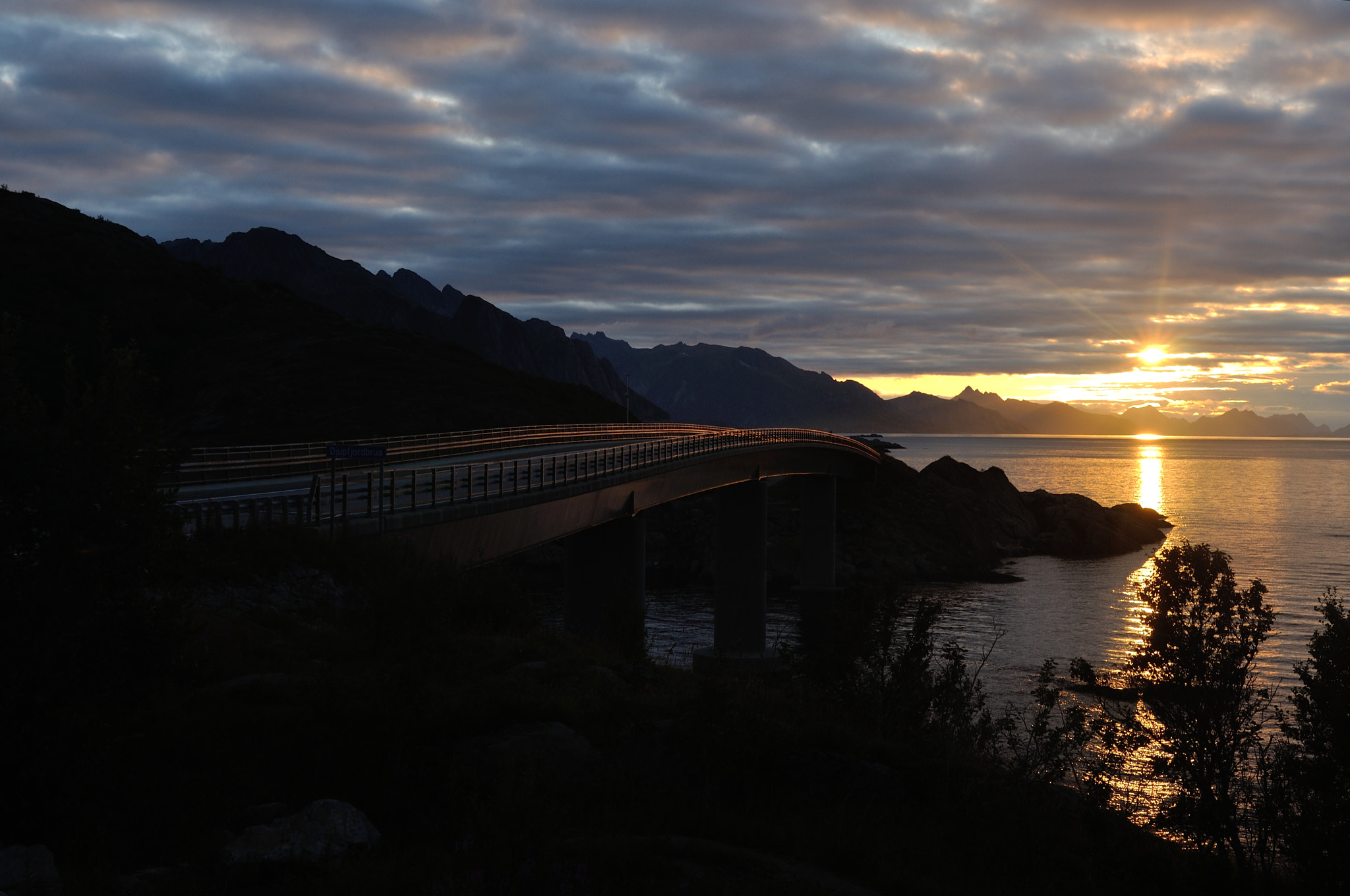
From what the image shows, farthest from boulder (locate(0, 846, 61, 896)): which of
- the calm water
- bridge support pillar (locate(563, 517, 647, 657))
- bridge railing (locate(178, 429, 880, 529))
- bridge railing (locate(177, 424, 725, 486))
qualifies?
bridge support pillar (locate(563, 517, 647, 657))

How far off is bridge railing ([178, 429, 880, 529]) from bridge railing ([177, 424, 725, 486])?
1332mm

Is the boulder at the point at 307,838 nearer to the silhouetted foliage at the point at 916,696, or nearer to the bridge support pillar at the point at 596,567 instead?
the silhouetted foliage at the point at 916,696

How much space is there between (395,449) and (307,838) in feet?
127

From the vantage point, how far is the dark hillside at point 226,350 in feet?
325

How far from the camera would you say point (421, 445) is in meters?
52.0

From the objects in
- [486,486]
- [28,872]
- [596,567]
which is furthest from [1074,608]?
[28,872]

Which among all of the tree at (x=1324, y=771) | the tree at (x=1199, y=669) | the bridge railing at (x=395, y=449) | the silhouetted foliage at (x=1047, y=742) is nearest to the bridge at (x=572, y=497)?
the bridge railing at (x=395, y=449)

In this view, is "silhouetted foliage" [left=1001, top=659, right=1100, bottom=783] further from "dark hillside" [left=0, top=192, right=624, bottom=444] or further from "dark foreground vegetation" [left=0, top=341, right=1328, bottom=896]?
"dark hillside" [left=0, top=192, right=624, bottom=444]

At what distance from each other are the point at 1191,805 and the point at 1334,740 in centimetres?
231

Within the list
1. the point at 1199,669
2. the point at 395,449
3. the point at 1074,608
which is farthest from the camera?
the point at 1074,608

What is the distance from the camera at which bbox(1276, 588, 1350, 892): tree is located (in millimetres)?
13719

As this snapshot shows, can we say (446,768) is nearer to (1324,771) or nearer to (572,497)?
(1324,771)

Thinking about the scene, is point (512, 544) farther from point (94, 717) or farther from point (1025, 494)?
point (1025, 494)

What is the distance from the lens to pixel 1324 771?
14.4 meters
